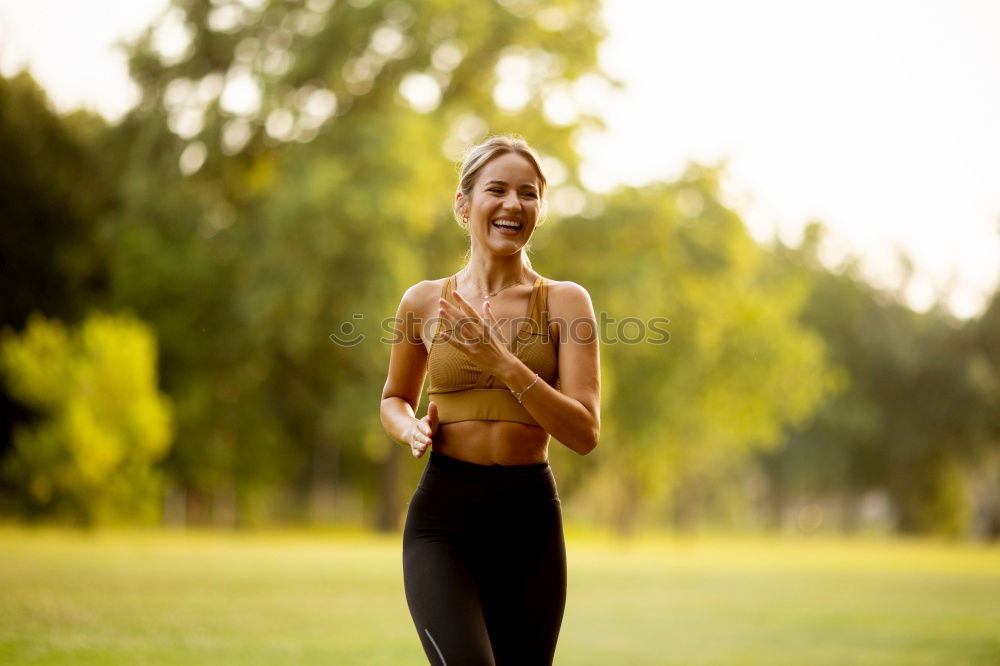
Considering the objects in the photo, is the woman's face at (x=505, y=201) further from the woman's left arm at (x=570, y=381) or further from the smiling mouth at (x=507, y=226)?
the woman's left arm at (x=570, y=381)

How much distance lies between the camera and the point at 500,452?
393 cm

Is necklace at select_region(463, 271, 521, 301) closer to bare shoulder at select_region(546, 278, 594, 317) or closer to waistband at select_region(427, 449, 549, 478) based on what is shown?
bare shoulder at select_region(546, 278, 594, 317)

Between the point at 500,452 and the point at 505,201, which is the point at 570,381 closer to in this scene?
the point at 500,452

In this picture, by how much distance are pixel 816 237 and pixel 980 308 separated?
13232 millimetres

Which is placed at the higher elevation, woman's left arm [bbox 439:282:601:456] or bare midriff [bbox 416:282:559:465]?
woman's left arm [bbox 439:282:601:456]

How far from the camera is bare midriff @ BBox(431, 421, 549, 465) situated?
3928 mm

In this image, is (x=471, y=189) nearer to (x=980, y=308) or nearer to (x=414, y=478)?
(x=414, y=478)

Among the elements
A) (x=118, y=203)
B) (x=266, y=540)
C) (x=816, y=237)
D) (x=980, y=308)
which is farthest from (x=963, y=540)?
(x=118, y=203)

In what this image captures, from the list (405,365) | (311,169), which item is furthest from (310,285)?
(405,365)

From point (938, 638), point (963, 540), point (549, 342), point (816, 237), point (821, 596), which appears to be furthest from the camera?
point (816, 237)

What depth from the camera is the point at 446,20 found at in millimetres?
34656

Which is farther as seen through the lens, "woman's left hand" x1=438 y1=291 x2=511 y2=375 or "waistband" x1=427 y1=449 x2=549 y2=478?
"waistband" x1=427 y1=449 x2=549 y2=478

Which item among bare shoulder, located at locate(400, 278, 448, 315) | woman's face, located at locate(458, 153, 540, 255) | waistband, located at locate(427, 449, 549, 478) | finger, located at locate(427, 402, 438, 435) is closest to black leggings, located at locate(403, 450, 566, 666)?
waistband, located at locate(427, 449, 549, 478)

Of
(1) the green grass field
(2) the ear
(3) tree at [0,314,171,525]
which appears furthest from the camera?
(3) tree at [0,314,171,525]
